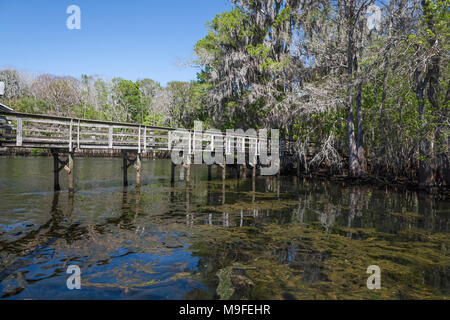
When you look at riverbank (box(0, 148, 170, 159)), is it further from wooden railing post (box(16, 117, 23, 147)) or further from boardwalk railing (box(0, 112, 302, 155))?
wooden railing post (box(16, 117, 23, 147))

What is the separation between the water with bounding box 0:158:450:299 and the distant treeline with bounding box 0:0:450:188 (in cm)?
567

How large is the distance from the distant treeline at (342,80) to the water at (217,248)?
5.67 meters

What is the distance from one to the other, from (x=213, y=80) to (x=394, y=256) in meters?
22.5

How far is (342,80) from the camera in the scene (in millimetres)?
20297

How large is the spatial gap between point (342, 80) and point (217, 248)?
56.9ft

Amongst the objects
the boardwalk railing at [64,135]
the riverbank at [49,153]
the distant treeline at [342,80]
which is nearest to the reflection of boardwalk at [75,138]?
the boardwalk railing at [64,135]

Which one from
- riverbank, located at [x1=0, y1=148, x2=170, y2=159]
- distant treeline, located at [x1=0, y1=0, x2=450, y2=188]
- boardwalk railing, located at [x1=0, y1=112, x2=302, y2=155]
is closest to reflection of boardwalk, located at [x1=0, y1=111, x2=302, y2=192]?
boardwalk railing, located at [x1=0, y1=112, x2=302, y2=155]

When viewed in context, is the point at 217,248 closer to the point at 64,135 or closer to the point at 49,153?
the point at 64,135

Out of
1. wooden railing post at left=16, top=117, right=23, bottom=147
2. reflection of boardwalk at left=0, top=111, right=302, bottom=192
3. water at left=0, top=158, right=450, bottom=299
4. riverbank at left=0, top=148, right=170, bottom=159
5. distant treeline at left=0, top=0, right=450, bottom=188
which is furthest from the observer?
riverbank at left=0, top=148, right=170, bottom=159

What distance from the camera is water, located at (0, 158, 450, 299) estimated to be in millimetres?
4562

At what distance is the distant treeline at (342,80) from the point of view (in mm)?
13656
